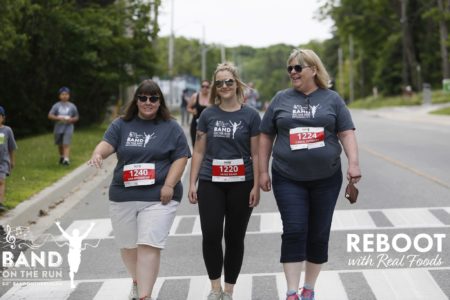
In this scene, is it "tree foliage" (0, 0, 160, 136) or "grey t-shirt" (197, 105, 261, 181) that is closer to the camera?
"grey t-shirt" (197, 105, 261, 181)

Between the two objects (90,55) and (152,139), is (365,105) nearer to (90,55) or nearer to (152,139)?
(90,55)

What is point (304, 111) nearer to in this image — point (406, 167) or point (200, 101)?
point (200, 101)

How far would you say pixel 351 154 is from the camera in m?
6.23

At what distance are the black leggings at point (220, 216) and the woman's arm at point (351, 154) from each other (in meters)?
0.76

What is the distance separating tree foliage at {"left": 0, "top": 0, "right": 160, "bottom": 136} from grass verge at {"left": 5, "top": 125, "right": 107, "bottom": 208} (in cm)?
338

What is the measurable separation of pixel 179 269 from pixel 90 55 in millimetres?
21008

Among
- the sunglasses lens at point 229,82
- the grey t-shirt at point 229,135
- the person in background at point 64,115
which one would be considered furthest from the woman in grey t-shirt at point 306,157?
the person in background at point 64,115

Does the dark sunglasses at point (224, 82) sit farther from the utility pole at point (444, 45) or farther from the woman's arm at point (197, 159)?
the utility pole at point (444, 45)

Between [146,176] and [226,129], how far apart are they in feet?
2.25

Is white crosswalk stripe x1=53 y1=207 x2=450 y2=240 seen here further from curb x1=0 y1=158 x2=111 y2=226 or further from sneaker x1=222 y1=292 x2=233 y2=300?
sneaker x1=222 y1=292 x2=233 y2=300

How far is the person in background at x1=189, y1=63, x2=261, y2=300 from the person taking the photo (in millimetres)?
6418

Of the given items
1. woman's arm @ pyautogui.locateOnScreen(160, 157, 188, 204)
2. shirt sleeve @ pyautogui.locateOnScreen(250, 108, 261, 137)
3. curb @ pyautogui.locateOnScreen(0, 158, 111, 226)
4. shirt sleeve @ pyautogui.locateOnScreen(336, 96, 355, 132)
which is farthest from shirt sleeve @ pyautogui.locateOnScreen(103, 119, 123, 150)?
curb @ pyautogui.locateOnScreen(0, 158, 111, 226)

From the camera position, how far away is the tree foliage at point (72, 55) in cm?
2773

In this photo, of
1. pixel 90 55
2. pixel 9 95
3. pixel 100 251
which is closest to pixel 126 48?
pixel 90 55
